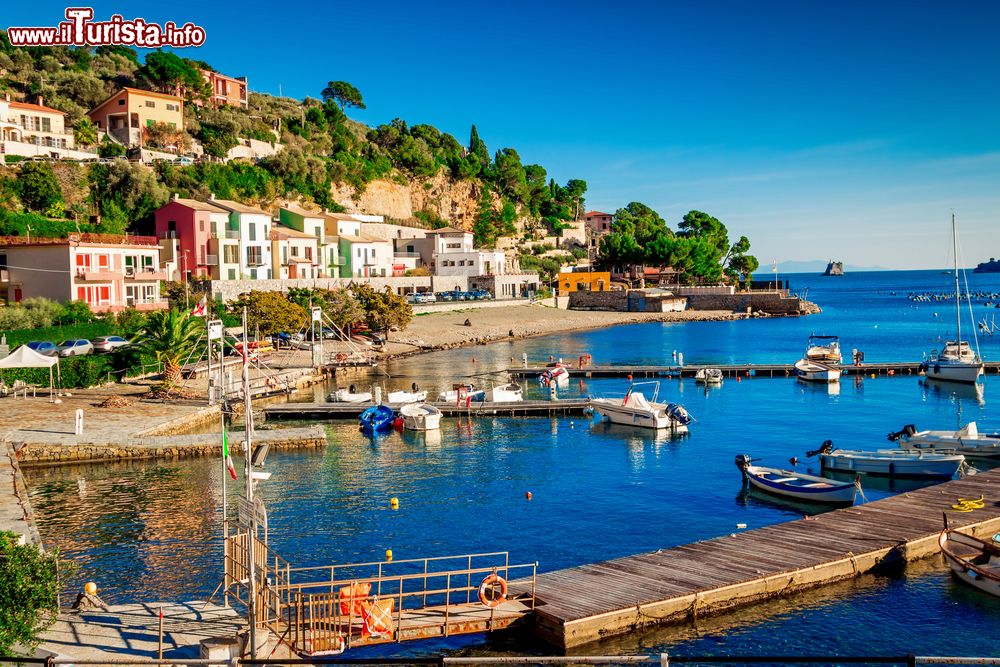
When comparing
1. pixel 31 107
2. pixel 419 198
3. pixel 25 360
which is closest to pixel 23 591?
pixel 25 360

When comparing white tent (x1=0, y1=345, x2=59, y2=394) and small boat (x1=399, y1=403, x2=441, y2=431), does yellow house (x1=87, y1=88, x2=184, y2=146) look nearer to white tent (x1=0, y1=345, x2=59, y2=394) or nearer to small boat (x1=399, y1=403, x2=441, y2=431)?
white tent (x1=0, y1=345, x2=59, y2=394)

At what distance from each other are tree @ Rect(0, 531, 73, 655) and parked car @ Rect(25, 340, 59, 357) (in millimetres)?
42068

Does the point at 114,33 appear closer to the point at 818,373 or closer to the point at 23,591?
the point at 818,373

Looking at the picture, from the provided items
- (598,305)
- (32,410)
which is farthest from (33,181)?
(598,305)

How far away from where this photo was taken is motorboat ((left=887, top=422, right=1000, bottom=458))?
40.5 metres

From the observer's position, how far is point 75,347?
56.9 meters

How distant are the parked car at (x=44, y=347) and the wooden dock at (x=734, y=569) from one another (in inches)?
1636

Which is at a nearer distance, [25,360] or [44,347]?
[25,360]

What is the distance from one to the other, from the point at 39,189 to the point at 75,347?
3402 cm

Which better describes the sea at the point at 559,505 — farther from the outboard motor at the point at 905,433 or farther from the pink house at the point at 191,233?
the pink house at the point at 191,233

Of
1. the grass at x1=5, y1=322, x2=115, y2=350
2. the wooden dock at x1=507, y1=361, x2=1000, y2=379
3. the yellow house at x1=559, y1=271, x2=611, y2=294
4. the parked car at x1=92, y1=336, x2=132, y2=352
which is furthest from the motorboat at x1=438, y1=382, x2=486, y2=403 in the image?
the yellow house at x1=559, y1=271, x2=611, y2=294

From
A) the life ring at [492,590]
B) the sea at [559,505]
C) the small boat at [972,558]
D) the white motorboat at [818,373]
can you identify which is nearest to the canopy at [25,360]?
the sea at [559,505]

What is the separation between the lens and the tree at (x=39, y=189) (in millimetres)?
82750

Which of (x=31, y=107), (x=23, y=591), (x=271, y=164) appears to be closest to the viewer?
(x=23, y=591)
